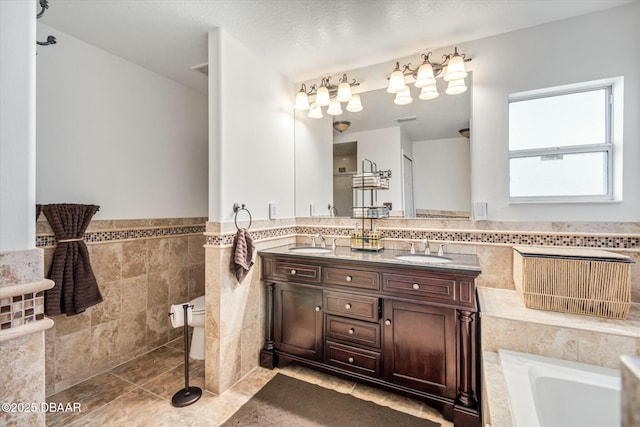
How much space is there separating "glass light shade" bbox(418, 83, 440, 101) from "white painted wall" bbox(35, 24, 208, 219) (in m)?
2.26

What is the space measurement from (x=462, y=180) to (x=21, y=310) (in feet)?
7.93

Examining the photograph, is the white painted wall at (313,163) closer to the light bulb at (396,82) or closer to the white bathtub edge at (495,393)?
the light bulb at (396,82)

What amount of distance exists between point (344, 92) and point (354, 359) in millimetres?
2121

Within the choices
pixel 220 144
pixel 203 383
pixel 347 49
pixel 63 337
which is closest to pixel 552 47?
pixel 347 49

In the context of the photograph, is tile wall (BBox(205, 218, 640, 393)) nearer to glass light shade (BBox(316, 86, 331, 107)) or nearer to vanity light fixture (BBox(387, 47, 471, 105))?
vanity light fixture (BBox(387, 47, 471, 105))

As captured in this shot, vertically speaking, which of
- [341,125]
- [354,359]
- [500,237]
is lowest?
[354,359]

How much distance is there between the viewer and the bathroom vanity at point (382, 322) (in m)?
1.58

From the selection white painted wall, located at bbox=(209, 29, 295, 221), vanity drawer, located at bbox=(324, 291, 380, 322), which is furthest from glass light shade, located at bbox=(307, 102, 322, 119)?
vanity drawer, located at bbox=(324, 291, 380, 322)

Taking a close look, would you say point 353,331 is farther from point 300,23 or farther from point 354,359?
point 300,23

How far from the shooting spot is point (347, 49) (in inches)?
84.0

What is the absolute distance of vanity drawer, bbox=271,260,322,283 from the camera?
200 cm

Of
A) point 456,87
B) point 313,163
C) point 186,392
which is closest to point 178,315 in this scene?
point 186,392

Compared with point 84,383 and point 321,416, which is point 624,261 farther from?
point 84,383

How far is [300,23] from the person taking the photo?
1.82 m
